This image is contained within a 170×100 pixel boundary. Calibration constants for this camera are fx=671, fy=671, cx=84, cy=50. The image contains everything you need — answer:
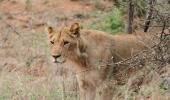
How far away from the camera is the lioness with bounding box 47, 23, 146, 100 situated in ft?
26.8

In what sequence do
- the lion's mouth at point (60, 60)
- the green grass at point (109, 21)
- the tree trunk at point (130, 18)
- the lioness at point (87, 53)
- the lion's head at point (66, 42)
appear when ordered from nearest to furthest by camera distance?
the lion's mouth at point (60, 60), the lion's head at point (66, 42), the lioness at point (87, 53), the tree trunk at point (130, 18), the green grass at point (109, 21)

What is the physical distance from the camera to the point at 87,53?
28.0ft

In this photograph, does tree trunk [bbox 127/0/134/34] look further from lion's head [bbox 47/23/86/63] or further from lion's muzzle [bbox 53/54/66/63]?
lion's muzzle [bbox 53/54/66/63]

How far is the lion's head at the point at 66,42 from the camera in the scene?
8.00 meters

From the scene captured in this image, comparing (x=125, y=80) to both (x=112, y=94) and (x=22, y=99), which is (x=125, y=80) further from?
(x=22, y=99)

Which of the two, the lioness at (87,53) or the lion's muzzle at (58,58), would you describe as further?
the lioness at (87,53)

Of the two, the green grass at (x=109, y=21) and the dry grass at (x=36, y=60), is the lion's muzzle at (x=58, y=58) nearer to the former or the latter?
the dry grass at (x=36, y=60)

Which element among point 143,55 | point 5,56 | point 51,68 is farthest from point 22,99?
point 5,56

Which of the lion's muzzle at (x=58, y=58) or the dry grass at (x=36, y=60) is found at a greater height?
the lion's muzzle at (x=58, y=58)

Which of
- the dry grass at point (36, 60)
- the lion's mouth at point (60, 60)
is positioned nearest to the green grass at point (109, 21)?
the dry grass at point (36, 60)

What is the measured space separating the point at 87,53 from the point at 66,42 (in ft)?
1.48

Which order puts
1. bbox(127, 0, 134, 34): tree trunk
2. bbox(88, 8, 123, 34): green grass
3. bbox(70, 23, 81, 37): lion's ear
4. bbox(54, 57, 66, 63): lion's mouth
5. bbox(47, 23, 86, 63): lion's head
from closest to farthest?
bbox(54, 57, 66, 63): lion's mouth → bbox(47, 23, 86, 63): lion's head → bbox(70, 23, 81, 37): lion's ear → bbox(127, 0, 134, 34): tree trunk → bbox(88, 8, 123, 34): green grass

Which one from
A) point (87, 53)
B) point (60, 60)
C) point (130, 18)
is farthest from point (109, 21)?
point (60, 60)

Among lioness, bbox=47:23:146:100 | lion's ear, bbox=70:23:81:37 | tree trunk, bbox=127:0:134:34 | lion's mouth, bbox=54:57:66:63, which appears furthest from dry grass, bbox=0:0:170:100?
tree trunk, bbox=127:0:134:34
